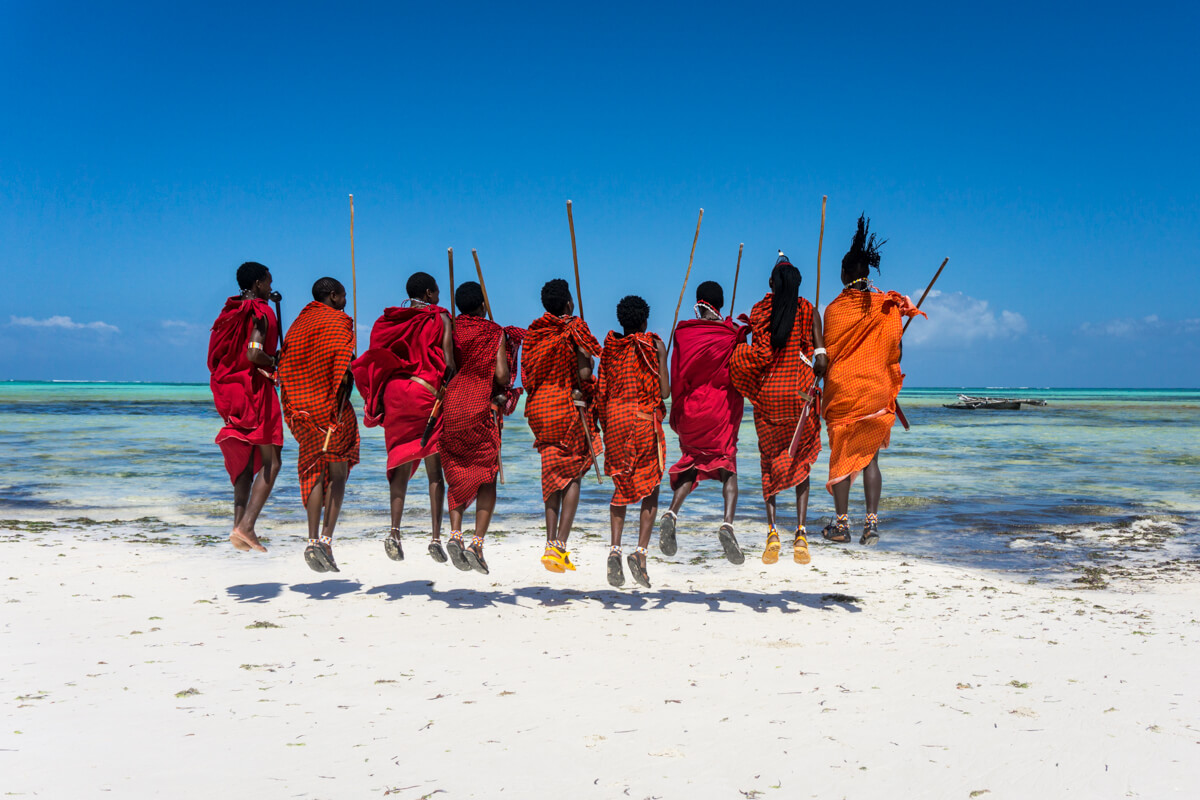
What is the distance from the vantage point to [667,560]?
339 inches

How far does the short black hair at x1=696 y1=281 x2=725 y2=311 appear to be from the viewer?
22.3ft

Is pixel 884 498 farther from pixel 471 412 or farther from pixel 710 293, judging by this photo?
pixel 471 412

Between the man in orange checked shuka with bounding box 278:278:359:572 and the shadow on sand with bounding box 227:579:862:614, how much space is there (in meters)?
0.58

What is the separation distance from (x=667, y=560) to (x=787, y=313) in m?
3.21

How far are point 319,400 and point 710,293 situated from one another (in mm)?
3168

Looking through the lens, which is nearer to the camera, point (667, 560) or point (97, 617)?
point (97, 617)

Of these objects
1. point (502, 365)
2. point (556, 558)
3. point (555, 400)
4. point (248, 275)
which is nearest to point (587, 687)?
point (556, 558)

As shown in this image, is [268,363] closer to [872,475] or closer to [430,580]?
[430,580]

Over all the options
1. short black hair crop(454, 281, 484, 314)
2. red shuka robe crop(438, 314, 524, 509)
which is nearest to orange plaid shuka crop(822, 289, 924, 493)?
red shuka robe crop(438, 314, 524, 509)

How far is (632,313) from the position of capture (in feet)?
21.5

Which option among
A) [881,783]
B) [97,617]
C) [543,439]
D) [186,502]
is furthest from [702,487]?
[881,783]

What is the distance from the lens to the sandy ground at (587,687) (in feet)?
11.7

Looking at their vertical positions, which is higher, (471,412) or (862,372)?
(862,372)

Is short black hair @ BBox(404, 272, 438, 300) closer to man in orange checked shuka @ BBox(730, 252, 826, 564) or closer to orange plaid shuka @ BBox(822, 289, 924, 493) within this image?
man in orange checked shuka @ BBox(730, 252, 826, 564)
